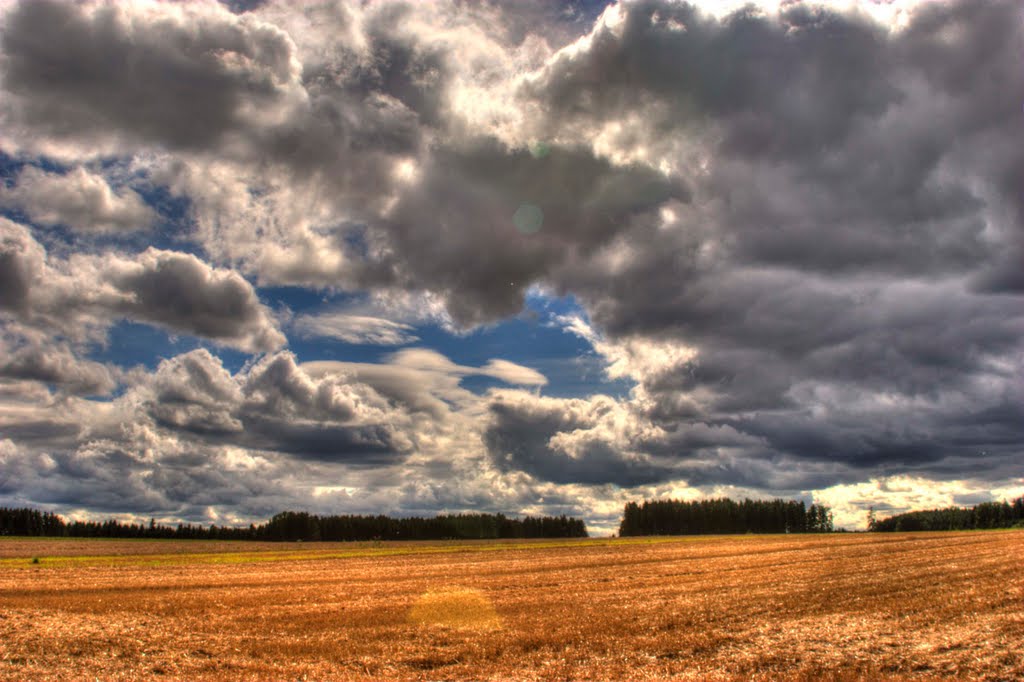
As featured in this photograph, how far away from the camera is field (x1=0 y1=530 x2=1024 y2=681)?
67.1 feet

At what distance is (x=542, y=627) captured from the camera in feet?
87.0

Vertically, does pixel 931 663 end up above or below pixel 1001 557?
above

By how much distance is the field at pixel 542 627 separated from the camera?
2044 cm

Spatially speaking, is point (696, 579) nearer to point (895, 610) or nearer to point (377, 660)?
point (895, 610)

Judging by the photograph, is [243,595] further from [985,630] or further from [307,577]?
[985,630]

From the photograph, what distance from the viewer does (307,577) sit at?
5247 centimetres

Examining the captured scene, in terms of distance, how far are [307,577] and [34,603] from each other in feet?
63.5

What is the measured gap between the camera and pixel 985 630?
23.5 metres

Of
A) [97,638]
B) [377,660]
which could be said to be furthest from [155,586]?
[377,660]

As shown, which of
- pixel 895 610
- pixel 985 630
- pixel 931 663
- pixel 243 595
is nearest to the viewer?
pixel 931 663

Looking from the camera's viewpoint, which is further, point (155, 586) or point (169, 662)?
point (155, 586)

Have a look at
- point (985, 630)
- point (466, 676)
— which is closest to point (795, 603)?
point (985, 630)

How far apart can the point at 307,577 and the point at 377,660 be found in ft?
109

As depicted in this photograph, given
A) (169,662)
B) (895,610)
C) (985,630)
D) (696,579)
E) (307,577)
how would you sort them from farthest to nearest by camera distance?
(307,577) < (696,579) < (895,610) < (985,630) < (169,662)
